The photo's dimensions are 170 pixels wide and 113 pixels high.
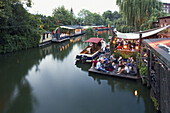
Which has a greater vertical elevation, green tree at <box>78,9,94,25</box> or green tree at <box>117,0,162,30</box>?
green tree at <box>78,9,94,25</box>

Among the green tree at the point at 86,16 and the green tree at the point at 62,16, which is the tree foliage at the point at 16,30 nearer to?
the green tree at the point at 62,16

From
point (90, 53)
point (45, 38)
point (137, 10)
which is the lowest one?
point (90, 53)

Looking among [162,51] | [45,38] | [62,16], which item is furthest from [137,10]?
[62,16]

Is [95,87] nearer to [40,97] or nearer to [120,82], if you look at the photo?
[120,82]

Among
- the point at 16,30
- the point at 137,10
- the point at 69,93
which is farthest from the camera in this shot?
the point at 16,30

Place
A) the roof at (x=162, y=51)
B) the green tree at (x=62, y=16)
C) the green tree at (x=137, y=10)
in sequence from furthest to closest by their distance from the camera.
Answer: the green tree at (x=62, y=16)
the green tree at (x=137, y=10)
the roof at (x=162, y=51)

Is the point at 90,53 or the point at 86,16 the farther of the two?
the point at 86,16

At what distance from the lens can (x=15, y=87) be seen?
413 inches

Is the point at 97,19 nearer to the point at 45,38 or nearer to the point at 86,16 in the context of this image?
the point at 86,16

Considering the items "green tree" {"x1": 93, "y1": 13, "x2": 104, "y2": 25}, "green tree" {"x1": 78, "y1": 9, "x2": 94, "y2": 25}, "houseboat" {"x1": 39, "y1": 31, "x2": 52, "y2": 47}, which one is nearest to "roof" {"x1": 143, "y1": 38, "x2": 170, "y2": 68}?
"houseboat" {"x1": 39, "y1": 31, "x2": 52, "y2": 47}

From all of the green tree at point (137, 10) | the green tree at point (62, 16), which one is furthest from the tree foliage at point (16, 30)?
the green tree at point (62, 16)

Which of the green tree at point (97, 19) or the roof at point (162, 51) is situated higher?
the green tree at point (97, 19)

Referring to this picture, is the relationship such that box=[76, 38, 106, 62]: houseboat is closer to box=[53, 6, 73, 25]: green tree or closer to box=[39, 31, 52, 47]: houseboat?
box=[39, 31, 52, 47]: houseboat

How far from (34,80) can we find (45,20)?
33.0 m
